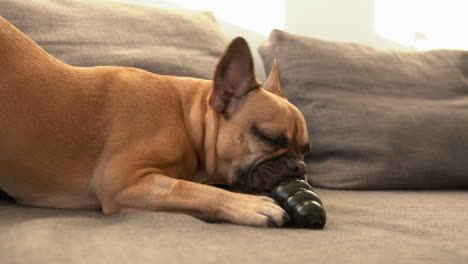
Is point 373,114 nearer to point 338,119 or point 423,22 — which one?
point 338,119

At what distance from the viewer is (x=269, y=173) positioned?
129 centimetres

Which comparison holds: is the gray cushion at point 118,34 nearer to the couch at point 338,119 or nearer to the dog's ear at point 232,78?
the couch at point 338,119

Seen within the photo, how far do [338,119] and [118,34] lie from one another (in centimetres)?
84

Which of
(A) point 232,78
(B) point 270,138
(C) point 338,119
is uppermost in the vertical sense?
(A) point 232,78

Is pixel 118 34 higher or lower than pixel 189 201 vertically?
higher

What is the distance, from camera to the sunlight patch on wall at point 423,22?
2.88 meters

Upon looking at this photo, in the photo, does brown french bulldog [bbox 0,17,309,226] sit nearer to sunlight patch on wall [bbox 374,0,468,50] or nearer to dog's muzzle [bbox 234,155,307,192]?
dog's muzzle [bbox 234,155,307,192]

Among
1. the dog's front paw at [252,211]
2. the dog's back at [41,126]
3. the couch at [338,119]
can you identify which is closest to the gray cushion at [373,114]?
the couch at [338,119]

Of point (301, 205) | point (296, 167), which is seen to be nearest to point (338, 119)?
point (296, 167)

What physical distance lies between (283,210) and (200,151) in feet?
1.20

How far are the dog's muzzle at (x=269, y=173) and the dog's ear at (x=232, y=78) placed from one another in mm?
197

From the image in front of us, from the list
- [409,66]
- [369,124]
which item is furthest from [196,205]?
[409,66]

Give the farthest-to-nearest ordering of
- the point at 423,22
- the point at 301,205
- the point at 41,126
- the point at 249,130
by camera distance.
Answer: the point at 423,22
the point at 249,130
the point at 41,126
the point at 301,205

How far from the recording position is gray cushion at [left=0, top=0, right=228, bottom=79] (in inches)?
64.1
